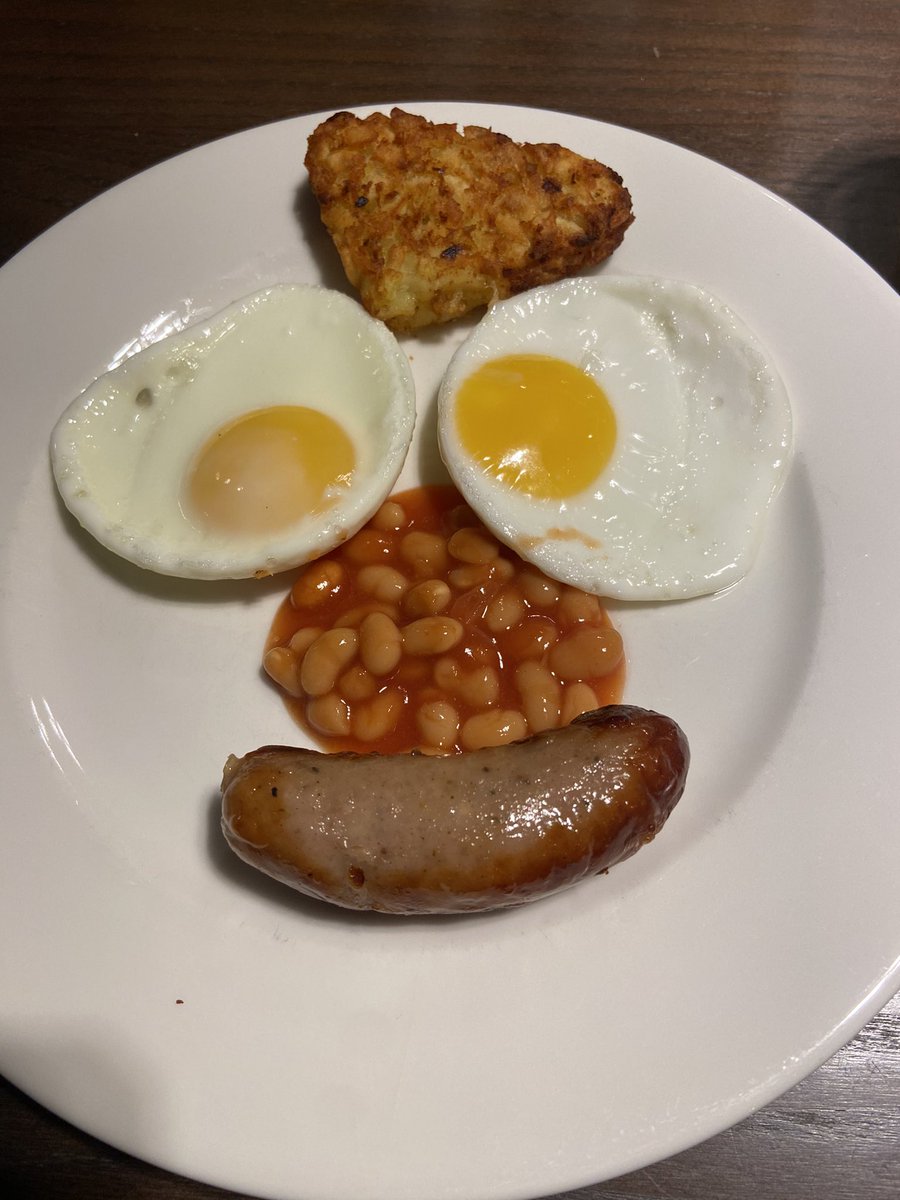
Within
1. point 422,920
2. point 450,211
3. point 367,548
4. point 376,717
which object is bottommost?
point 422,920

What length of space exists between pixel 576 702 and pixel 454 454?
0.71m

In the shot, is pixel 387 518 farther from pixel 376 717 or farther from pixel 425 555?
pixel 376 717

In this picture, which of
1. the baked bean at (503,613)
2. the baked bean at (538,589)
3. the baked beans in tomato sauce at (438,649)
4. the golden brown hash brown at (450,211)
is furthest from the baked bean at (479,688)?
the golden brown hash brown at (450,211)

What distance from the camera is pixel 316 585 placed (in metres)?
2.08

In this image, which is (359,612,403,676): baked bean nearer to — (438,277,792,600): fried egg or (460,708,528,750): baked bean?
(460,708,528,750): baked bean

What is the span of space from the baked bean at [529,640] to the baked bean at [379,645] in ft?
0.90

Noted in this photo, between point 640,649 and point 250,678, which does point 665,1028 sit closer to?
point 640,649

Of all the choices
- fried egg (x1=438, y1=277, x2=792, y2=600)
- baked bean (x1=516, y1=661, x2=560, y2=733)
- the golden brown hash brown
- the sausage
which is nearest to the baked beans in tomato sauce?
baked bean (x1=516, y1=661, x2=560, y2=733)

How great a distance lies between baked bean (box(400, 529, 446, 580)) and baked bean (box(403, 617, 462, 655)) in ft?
0.56

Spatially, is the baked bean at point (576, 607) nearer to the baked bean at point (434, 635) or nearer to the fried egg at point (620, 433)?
the fried egg at point (620, 433)

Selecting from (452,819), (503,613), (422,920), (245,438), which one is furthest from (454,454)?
(422,920)

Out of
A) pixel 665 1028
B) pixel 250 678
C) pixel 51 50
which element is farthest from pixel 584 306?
pixel 51 50

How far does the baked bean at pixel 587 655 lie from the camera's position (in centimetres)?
193

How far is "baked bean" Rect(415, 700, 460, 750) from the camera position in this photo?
188cm
